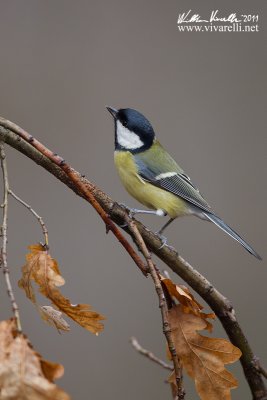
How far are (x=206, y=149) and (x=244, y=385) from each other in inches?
52.0

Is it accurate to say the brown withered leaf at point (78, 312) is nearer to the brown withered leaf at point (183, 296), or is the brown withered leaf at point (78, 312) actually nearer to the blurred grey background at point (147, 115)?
the brown withered leaf at point (183, 296)

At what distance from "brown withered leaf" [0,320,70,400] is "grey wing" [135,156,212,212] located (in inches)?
64.2

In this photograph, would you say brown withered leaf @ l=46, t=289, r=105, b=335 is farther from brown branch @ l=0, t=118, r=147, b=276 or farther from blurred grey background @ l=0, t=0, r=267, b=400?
blurred grey background @ l=0, t=0, r=267, b=400

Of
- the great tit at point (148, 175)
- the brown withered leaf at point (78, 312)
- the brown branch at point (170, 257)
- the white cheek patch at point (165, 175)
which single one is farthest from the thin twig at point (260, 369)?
the white cheek patch at point (165, 175)

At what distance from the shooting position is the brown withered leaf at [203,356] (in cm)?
84

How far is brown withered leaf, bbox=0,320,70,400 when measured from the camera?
1.90 feet

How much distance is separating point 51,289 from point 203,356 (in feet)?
0.75

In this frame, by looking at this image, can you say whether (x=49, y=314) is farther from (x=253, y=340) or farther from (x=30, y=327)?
(x=253, y=340)

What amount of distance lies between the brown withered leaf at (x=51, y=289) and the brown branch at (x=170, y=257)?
10 centimetres
